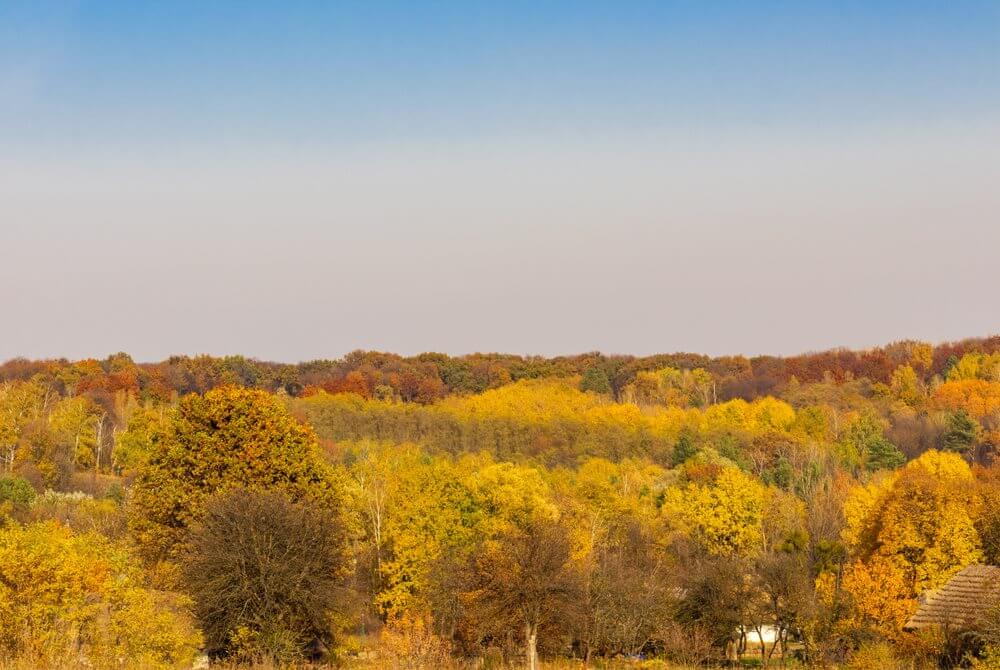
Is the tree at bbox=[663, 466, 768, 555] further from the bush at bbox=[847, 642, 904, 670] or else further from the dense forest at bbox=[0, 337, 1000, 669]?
the bush at bbox=[847, 642, 904, 670]

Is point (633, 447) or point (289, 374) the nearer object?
point (633, 447)

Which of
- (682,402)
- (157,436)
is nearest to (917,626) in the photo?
(157,436)

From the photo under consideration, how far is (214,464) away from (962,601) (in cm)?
2800

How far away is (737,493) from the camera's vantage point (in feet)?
230

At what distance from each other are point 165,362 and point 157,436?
137 meters

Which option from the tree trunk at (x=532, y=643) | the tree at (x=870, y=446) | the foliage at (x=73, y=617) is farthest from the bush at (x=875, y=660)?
the tree at (x=870, y=446)

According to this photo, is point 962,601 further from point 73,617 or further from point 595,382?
point 595,382

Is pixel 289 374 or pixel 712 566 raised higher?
pixel 289 374

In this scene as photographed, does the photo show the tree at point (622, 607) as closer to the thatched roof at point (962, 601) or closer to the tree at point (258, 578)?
the thatched roof at point (962, 601)

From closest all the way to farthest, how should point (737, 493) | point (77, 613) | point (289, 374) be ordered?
point (77, 613)
point (737, 493)
point (289, 374)

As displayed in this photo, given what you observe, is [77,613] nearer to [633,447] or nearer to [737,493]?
[737,493]

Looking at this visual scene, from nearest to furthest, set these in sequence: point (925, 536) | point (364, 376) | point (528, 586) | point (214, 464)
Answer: point (528, 586) < point (214, 464) < point (925, 536) < point (364, 376)

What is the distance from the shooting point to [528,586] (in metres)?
40.3

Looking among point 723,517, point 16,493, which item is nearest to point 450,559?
point 723,517
